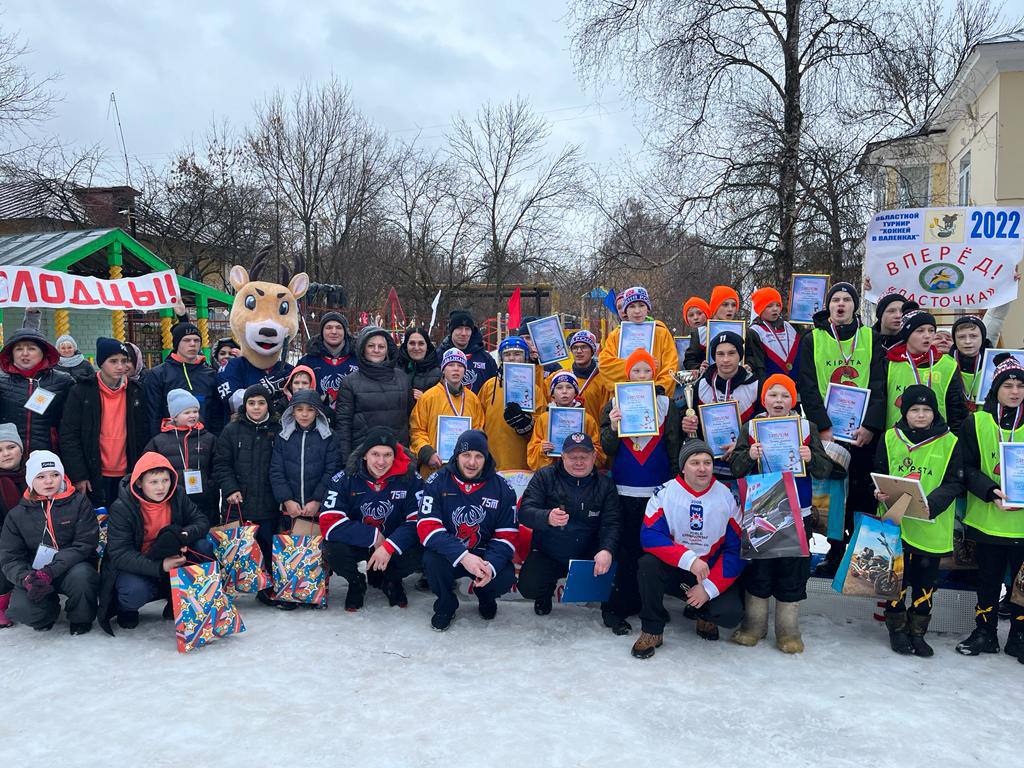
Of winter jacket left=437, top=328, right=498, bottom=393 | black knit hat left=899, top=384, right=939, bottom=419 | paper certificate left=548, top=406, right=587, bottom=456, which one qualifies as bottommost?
paper certificate left=548, top=406, right=587, bottom=456

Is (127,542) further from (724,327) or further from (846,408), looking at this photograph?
(846,408)

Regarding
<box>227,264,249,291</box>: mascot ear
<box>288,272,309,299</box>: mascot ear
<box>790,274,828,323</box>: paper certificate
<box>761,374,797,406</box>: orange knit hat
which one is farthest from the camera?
<box>288,272,309,299</box>: mascot ear

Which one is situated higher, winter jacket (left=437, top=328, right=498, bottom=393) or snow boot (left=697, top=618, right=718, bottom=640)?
winter jacket (left=437, top=328, right=498, bottom=393)

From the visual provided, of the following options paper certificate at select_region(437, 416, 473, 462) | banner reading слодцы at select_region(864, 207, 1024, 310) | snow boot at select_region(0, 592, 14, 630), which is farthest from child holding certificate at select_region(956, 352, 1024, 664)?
snow boot at select_region(0, 592, 14, 630)

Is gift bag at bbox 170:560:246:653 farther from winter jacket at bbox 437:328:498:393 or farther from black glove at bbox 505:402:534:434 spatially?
winter jacket at bbox 437:328:498:393

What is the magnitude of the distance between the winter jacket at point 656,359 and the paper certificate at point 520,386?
1.85ft

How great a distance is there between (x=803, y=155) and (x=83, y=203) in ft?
75.2

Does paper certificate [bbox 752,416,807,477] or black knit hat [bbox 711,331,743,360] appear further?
black knit hat [bbox 711,331,743,360]

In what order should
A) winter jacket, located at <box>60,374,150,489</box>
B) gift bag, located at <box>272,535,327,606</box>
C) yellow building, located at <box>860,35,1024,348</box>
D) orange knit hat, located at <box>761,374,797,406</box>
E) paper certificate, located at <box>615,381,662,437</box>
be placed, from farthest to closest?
yellow building, located at <box>860,35,1024,348</box>
winter jacket, located at <box>60,374,150,489</box>
gift bag, located at <box>272,535,327,606</box>
paper certificate, located at <box>615,381,662,437</box>
orange knit hat, located at <box>761,374,797,406</box>

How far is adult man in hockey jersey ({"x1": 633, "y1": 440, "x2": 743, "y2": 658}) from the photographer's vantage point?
181 inches

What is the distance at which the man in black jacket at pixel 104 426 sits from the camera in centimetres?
561

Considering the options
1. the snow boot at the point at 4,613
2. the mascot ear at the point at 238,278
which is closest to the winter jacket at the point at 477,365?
the mascot ear at the point at 238,278

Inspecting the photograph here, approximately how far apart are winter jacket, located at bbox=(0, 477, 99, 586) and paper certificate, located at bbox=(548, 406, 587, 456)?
10.3 feet

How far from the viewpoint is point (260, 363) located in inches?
260
